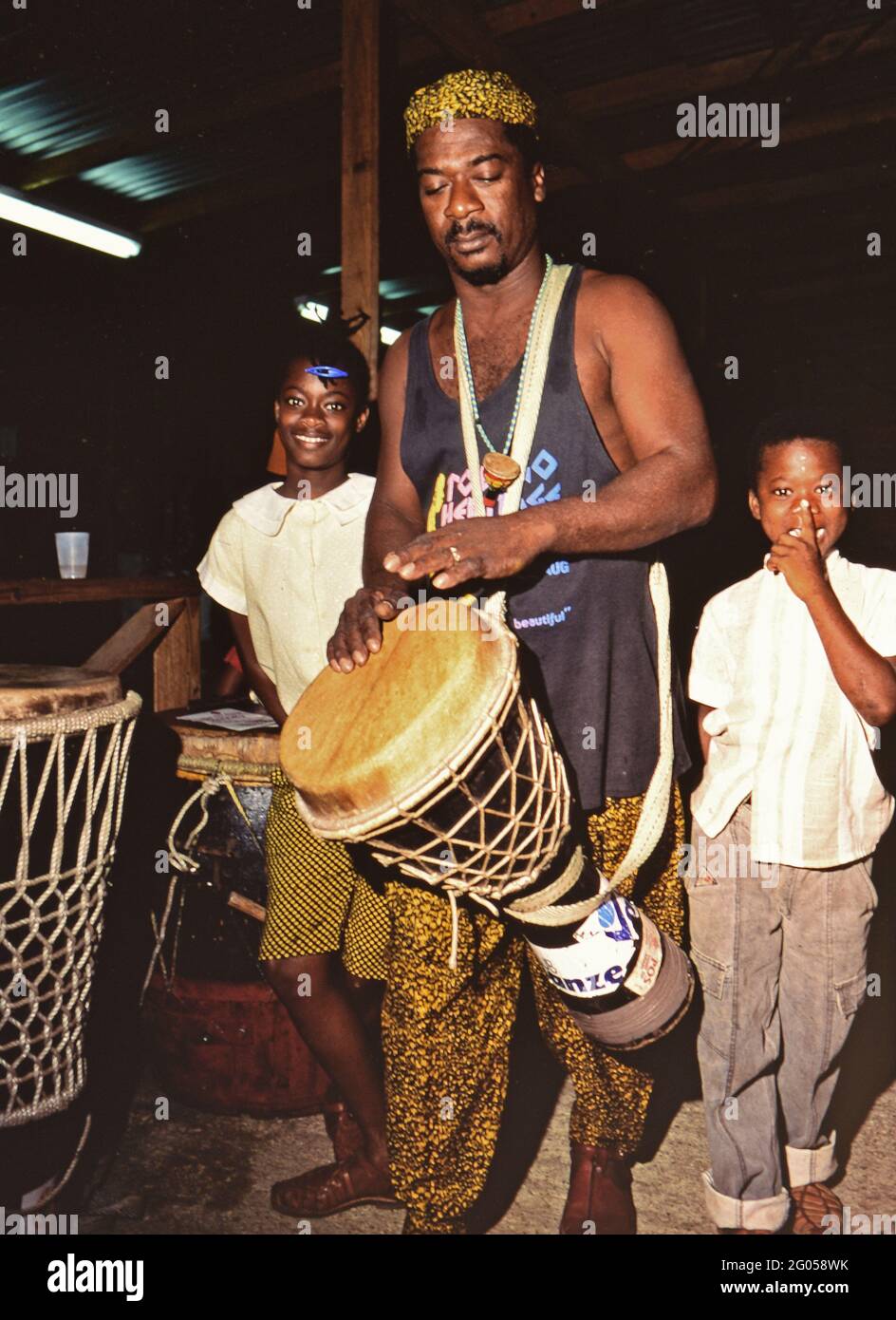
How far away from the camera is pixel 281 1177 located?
99.9 inches

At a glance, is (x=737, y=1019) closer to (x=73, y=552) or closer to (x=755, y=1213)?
(x=755, y=1213)

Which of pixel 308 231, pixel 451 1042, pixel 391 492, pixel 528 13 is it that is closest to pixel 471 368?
pixel 391 492

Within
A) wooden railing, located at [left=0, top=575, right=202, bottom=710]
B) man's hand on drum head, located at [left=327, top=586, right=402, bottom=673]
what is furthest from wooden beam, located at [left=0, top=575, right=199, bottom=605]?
man's hand on drum head, located at [left=327, top=586, right=402, bottom=673]

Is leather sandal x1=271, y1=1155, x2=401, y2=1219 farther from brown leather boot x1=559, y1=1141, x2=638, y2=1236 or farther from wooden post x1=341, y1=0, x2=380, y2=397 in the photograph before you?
wooden post x1=341, y1=0, x2=380, y2=397

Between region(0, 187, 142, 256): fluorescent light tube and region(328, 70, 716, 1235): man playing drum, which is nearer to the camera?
region(328, 70, 716, 1235): man playing drum

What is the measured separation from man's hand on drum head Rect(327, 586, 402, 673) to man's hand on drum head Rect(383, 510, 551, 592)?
208 millimetres

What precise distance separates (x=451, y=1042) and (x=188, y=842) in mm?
1157

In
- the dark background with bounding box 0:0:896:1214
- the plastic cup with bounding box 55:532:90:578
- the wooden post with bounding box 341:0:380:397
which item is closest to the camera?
the wooden post with bounding box 341:0:380:397

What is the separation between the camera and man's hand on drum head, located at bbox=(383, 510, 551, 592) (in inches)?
62.8

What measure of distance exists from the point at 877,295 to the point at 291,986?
30.7ft

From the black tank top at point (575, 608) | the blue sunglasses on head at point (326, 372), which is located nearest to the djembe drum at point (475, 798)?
the black tank top at point (575, 608)

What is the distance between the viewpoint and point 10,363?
7.92m

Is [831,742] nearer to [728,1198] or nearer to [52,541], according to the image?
[728,1198]
